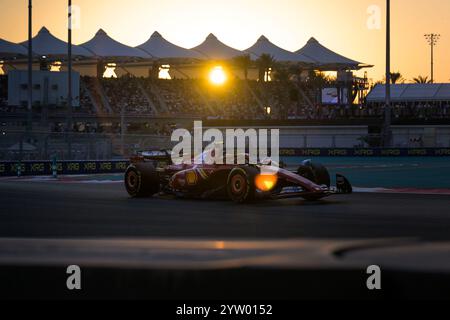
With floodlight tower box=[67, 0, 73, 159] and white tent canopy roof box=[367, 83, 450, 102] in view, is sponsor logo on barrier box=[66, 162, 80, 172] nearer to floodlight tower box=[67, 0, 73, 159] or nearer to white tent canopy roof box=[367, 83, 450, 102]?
floodlight tower box=[67, 0, 73, 159]

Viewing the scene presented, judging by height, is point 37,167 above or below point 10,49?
below

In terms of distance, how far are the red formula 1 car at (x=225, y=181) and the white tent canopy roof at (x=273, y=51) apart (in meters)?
81.3

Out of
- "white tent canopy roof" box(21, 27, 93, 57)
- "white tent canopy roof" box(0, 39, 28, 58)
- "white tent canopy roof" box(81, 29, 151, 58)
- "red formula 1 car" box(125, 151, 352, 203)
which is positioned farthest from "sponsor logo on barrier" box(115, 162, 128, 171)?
"white tent canopy roof" box(81, 29, 151, 58)

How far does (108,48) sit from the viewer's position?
87.0 m

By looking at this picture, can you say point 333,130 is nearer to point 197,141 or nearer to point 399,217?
point 197,141

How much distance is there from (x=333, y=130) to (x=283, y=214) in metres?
49.3

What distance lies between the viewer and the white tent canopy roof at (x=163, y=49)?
90.6 meters

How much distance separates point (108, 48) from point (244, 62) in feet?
64.6

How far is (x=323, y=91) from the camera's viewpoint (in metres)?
90.8

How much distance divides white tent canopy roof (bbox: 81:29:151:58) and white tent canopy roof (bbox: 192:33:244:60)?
9.08 m

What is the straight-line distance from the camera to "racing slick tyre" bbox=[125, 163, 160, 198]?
58.9 feet

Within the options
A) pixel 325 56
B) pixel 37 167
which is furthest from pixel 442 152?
pixel 325 56

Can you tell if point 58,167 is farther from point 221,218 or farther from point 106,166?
point 221,218

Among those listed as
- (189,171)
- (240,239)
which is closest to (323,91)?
(189,171)
